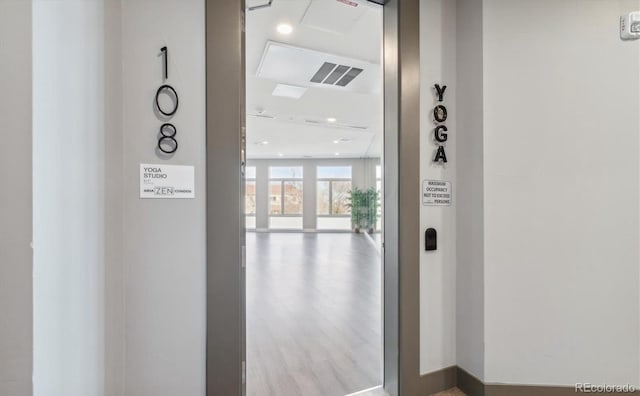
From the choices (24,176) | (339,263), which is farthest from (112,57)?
(339,263)

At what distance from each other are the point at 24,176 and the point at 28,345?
0.48 m

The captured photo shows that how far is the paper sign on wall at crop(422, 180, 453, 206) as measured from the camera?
6.53 ft

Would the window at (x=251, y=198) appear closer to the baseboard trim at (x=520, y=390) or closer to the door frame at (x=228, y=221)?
the door frame at (x=228, y=221)

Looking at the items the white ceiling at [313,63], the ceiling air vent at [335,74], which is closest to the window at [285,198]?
the white ceiling at [313,63]

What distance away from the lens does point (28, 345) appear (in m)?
0.88

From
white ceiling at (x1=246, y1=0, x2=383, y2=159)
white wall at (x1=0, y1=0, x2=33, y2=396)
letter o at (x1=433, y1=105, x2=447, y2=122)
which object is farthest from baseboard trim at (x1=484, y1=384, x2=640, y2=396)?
white wall at (x1=0, y1=0, x2=33, y2=396)

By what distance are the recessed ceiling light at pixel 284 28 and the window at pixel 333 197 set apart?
9.77 m

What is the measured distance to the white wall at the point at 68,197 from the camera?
92 centimetres

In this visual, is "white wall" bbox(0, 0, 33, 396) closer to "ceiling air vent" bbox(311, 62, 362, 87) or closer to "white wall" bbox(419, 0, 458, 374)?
"white wall" bbox(419, 0, 458, 374)

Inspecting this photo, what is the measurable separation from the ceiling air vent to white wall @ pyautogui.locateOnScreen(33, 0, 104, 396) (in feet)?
8.75

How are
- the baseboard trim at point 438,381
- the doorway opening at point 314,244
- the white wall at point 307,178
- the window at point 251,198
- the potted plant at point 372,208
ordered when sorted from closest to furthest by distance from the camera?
the baseboard trim at point 438,381, the doorway opening at point 314,244, the potted plant at point 372,208, the white wall at point 307,178, the window at point 251,198

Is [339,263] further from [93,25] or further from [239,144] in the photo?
[93,25]

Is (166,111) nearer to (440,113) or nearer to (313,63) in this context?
(440,113)

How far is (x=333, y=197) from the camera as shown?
42.1 ft
